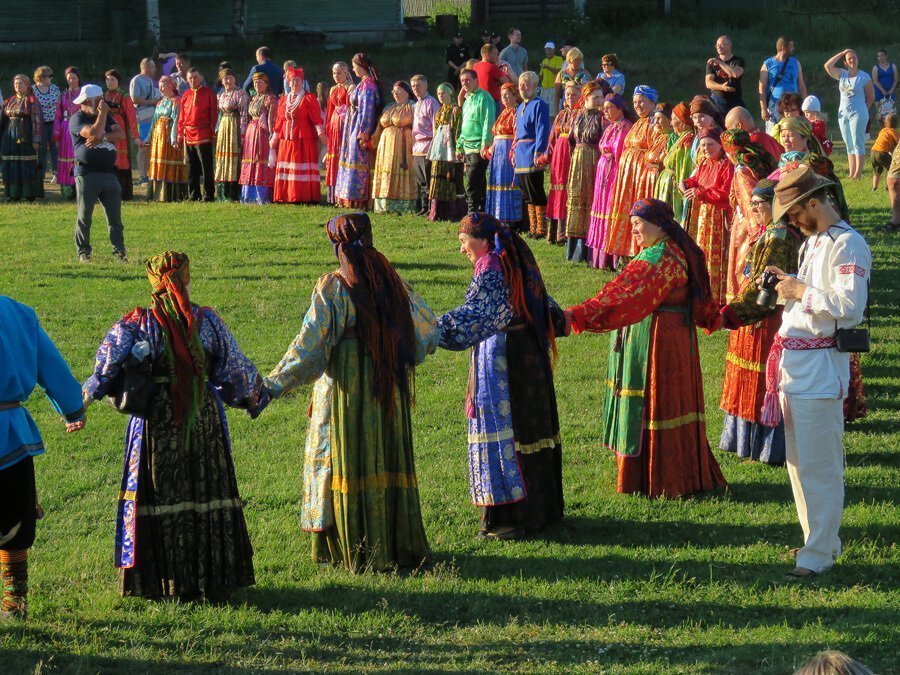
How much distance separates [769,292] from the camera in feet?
20.8

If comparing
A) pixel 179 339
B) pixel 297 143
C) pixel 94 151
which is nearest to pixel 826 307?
pixel 179 339

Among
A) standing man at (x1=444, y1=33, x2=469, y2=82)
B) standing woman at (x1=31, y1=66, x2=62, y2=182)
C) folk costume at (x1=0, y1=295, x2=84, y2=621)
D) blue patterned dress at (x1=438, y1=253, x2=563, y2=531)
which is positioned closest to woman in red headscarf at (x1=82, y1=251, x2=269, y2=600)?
folk costume at (x1=0, y1=295, x2=84, y2=621)

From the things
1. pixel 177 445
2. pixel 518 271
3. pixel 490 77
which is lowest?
pixel 177 445

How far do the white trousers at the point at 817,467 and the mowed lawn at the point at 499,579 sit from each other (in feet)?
0.59

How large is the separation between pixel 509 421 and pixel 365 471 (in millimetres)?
949

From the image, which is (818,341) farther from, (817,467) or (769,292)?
(817,467)

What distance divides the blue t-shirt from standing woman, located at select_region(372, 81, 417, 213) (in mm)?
4450

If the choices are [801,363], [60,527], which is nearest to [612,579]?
[801,363]

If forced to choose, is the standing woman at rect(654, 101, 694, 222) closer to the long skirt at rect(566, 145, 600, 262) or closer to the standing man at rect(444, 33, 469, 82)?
the long skirt at rect(566, 145, 600, 262)

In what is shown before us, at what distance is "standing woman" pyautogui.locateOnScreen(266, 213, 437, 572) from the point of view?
6.33 metres

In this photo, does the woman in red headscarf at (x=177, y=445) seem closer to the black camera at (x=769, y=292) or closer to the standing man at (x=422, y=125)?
the black camera at (x=769, y=292)

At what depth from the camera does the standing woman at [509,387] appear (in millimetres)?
6844

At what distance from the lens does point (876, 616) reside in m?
5.87

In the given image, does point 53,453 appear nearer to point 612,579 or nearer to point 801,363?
point 612,579
